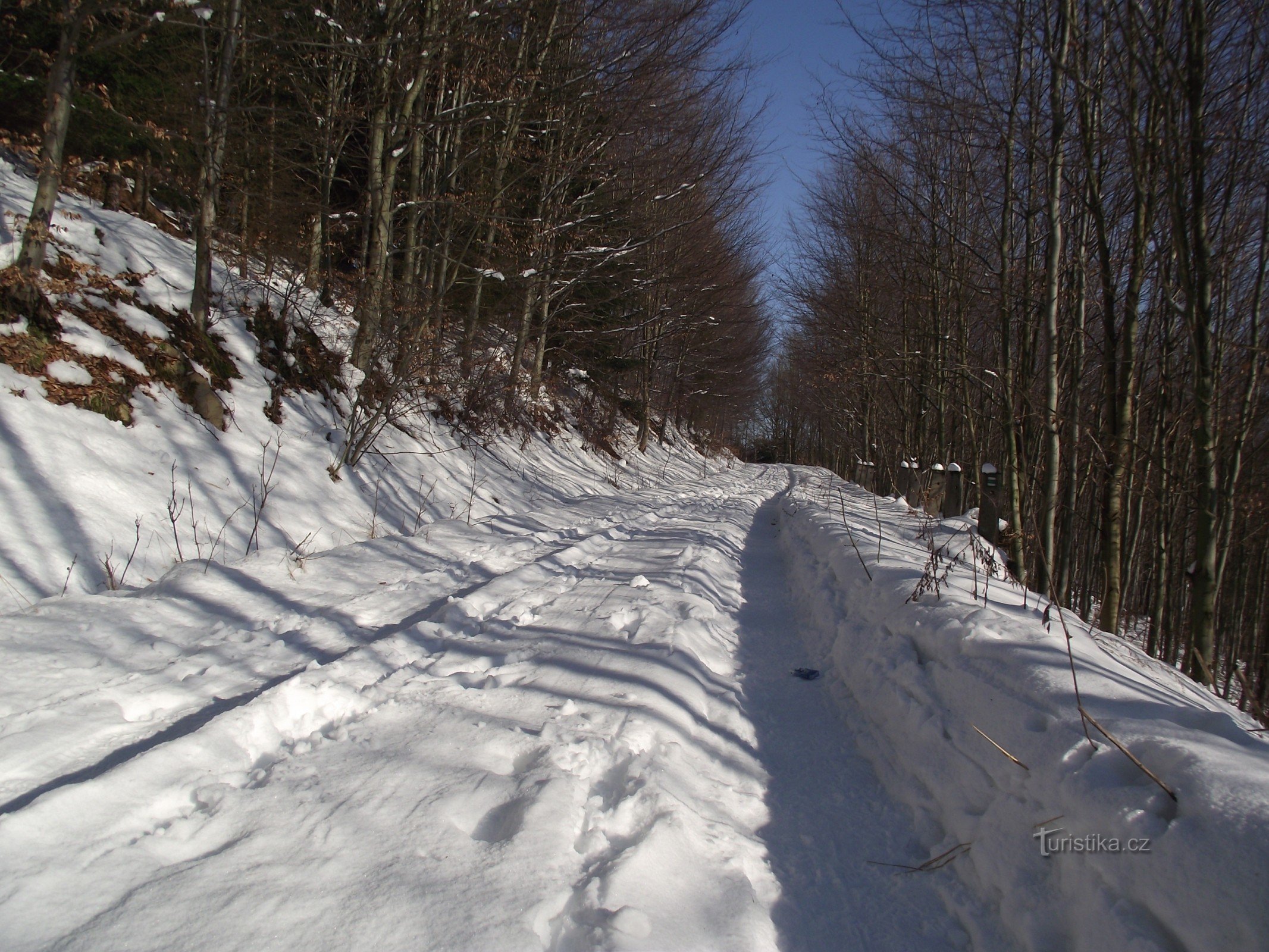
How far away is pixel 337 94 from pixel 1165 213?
10988 mm

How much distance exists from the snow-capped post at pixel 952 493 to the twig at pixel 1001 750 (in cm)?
759

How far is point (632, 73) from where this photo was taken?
866cm

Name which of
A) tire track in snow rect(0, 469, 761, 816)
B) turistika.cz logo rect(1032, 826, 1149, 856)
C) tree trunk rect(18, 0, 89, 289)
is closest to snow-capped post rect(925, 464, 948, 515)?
tire track in snow rect(0, 469, 761, 816)

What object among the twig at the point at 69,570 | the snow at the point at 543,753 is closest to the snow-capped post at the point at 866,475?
the snow at the point at 543,753

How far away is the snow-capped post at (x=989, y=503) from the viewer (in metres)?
6.89

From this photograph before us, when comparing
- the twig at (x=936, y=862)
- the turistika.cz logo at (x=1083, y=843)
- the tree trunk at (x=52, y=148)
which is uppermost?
the tree trunk at (x=52, y=148)

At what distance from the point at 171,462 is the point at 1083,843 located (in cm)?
636

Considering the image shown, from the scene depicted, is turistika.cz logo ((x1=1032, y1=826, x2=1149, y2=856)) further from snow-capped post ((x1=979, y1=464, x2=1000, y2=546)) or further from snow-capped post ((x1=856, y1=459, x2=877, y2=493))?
snow-capped post ((x1=856, y1=459, x2=877, y2=493))

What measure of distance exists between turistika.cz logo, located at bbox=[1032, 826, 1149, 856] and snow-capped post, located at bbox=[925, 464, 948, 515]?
7803 millimetres

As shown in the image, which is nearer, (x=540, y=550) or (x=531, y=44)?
(x=540, y=550)

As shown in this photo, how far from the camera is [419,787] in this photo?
7.04 feet

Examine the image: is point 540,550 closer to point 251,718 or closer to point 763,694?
point 763,694

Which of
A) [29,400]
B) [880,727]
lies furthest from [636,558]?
[29,400]

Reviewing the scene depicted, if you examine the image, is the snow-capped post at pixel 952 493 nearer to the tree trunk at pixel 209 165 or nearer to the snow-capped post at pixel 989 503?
the snow-capped post at pixel 989 503
